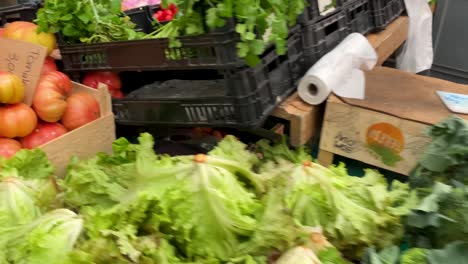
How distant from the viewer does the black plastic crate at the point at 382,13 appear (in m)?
2.23

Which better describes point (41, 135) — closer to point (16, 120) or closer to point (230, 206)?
point (16, 120)

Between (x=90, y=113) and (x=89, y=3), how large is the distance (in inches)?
15.5

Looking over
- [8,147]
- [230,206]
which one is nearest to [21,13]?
[8,147]

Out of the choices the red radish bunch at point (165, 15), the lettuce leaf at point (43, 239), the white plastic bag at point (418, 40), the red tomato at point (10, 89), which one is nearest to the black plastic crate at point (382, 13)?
the white plastic bag at point (418, 40)

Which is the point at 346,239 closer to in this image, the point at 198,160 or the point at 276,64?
the point at 198,160

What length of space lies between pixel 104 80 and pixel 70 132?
0.30 meters

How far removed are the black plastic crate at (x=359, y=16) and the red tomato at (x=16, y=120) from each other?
135 cm

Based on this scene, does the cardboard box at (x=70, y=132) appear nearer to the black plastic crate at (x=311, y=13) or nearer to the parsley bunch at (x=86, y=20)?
the parsley bunch at (x=86, y=20)

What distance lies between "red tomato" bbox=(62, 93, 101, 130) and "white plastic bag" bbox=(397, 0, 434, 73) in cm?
198

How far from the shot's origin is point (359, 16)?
2123 millimetres

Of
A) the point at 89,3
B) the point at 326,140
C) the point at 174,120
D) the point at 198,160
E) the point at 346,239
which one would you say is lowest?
the point at 326,140

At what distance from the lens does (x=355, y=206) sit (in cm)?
98

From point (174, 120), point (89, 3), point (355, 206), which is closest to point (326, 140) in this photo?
point (174, 120)

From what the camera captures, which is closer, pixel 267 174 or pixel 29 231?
pixel 29 231
